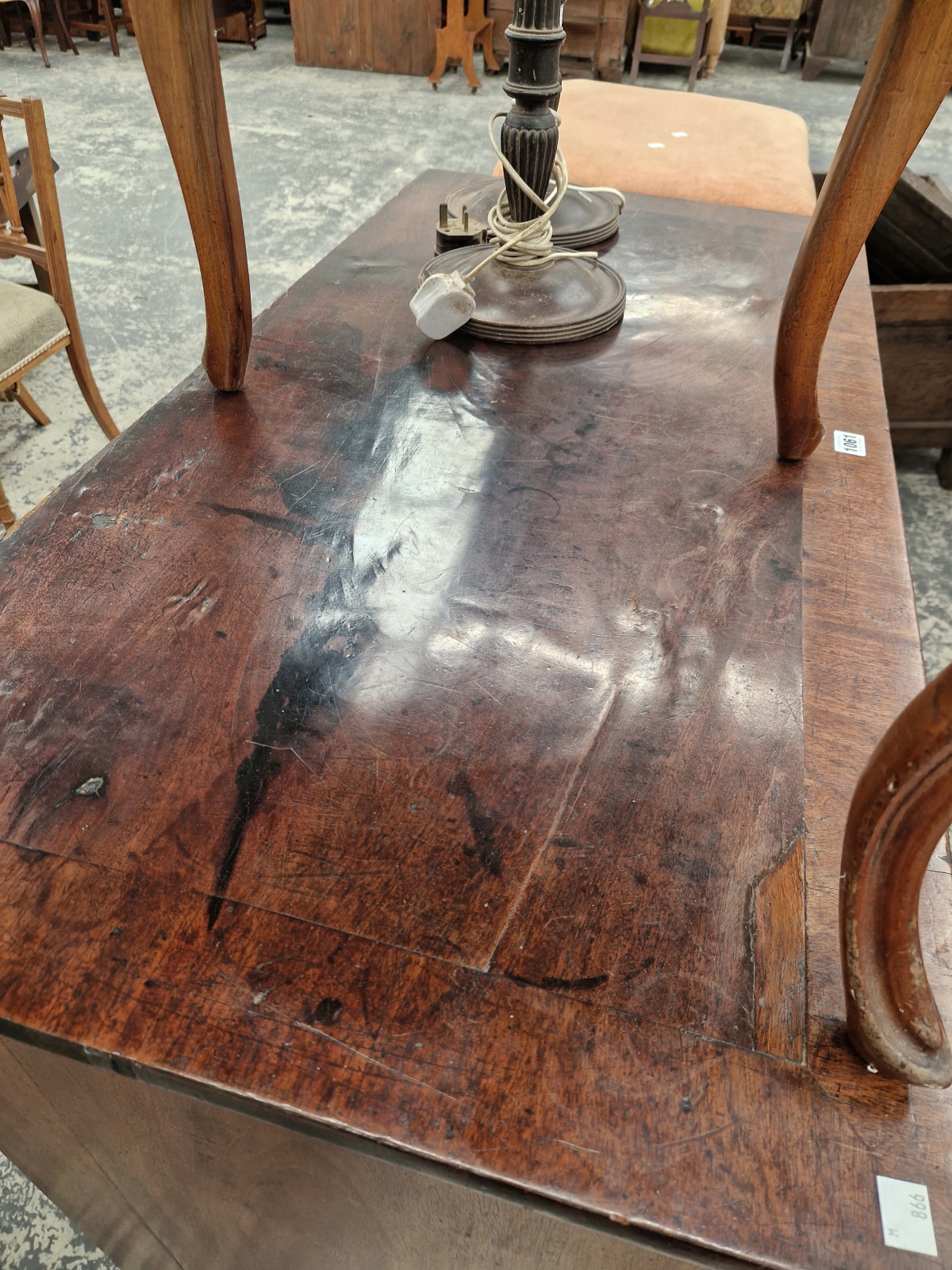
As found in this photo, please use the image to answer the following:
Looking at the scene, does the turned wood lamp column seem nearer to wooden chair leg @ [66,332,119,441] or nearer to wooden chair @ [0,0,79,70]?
wooden chair leg @ [66,332,119,441]

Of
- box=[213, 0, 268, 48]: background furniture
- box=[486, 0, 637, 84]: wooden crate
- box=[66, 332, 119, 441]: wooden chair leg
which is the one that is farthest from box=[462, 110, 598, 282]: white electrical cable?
box=[213, 0, 268, 48]: background furniture

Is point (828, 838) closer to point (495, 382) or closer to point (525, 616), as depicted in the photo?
point (525, 616)

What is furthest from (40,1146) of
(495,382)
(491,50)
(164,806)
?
(491,50)

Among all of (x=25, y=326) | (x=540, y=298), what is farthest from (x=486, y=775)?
(x=25, y=326)

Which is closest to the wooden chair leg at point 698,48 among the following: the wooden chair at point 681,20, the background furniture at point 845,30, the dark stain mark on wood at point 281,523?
the wooden chair at point 681,20

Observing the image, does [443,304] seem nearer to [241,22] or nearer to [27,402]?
[27,402]

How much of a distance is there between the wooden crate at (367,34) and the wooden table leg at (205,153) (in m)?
4.32

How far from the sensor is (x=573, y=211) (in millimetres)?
1160

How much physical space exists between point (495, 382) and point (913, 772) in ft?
2.15

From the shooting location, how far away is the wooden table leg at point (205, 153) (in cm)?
66

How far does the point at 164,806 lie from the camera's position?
535mm

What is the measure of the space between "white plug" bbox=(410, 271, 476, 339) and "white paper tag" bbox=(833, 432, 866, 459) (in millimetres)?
385

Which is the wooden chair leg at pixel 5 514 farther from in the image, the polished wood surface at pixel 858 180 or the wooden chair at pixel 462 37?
the wooden chair at pixel 462 37

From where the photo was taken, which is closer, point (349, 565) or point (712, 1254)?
point (712, 1254)
